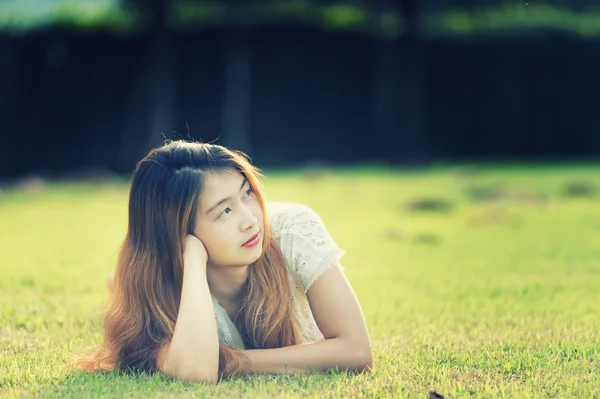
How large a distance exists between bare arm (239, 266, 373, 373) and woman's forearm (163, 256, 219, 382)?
190 millimetres

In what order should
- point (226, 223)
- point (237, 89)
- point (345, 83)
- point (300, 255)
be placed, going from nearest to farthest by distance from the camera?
point (226, 223) → point (300, 255) → point (237, 89) → point (345, 83)

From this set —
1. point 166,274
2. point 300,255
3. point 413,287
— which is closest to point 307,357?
point 300,255

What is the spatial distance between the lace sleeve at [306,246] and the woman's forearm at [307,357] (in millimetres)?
229

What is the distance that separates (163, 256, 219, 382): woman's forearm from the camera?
300 cm

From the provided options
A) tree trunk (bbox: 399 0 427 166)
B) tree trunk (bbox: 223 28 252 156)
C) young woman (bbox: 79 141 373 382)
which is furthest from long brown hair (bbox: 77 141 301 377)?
tree trunk (bbox: 223 28 252 156)

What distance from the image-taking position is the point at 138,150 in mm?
15055

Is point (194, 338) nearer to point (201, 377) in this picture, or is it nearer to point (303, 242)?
point (201, 377)

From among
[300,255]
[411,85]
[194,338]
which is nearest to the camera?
[194,338]

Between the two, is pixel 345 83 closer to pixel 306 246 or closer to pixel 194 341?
pixel 306 246

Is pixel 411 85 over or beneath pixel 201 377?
over

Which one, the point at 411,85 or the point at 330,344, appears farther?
the point at 411,85

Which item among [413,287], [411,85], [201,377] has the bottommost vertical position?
[413,287]

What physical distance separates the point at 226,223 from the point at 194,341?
1.43ft

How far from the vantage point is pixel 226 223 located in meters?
3.12
